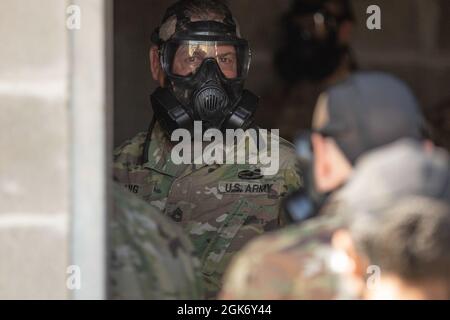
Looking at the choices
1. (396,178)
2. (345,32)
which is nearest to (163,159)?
(345,32)

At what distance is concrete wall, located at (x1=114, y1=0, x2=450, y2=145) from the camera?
481cm

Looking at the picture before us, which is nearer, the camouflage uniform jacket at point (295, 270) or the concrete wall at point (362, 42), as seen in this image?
the camouflage uniform jacket at point (295, 270)

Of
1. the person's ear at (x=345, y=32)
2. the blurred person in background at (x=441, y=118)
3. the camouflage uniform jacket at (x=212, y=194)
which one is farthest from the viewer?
the person's ear at (x=345, y=32)

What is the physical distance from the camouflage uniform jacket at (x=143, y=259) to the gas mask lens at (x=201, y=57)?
1396mm

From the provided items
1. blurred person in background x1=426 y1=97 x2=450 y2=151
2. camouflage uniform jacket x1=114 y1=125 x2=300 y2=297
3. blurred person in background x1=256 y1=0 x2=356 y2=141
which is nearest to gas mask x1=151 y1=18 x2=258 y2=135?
camouflage uniform jacket x1=114 y1=125 x2=300 y2=297

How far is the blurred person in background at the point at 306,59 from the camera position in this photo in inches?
177

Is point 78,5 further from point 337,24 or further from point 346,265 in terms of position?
point 337,24

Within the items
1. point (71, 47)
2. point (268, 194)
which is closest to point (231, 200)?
point (268, 194)

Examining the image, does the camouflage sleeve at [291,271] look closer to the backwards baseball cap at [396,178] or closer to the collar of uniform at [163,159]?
the backwards baseball cap at [396,178]

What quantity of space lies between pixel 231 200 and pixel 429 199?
1644 mm

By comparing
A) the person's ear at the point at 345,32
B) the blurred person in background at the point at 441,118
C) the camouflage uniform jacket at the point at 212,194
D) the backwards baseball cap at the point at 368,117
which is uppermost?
the person's ear at the point at 345,32

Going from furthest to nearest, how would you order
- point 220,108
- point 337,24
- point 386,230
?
point 337,24 → point 220,108 → point 386,230

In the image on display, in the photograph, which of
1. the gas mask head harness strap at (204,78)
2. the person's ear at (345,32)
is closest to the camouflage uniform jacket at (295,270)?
the gas mask head harness strap at (204,78)

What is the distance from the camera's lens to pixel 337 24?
4.63m
